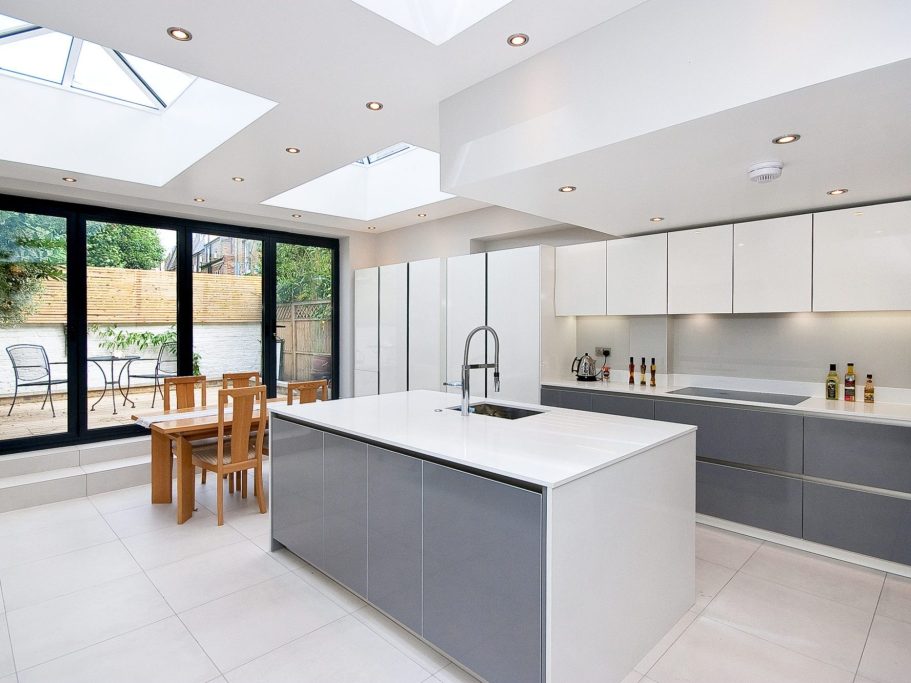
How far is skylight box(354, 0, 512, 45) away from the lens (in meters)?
1.87

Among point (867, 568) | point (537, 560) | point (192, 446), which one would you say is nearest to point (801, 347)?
point (867, 568)

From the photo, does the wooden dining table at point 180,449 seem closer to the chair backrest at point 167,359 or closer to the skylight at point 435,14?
the chair backrest at point 167,359

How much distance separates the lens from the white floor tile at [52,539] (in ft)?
9.84

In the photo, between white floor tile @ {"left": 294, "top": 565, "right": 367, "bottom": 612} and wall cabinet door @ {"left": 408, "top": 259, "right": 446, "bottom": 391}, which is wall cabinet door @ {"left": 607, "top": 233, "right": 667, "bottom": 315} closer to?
wall cabinet door @ {"left": 408, "top": 259, "right": 446, "bottom": 391}

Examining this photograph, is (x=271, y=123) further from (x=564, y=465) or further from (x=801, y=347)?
(x=801, y=347)

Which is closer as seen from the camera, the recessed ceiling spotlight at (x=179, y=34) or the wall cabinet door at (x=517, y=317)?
the recessed ceiling spotlight at (x=179, y=34)

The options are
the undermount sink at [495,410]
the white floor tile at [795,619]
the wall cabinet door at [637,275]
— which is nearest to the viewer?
the white floor tile at [795,619]

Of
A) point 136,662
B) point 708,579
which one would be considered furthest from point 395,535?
point 708,579

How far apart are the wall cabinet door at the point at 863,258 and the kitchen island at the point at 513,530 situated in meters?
1.63

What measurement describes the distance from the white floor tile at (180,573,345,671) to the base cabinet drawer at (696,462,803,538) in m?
2.49

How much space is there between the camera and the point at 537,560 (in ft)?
5.16

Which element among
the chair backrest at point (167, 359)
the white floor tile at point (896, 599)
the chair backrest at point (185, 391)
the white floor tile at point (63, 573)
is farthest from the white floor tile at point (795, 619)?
the chair backrest at point (167, 359)

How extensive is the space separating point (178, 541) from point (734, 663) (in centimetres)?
315

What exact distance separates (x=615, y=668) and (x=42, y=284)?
5218 millimetres
